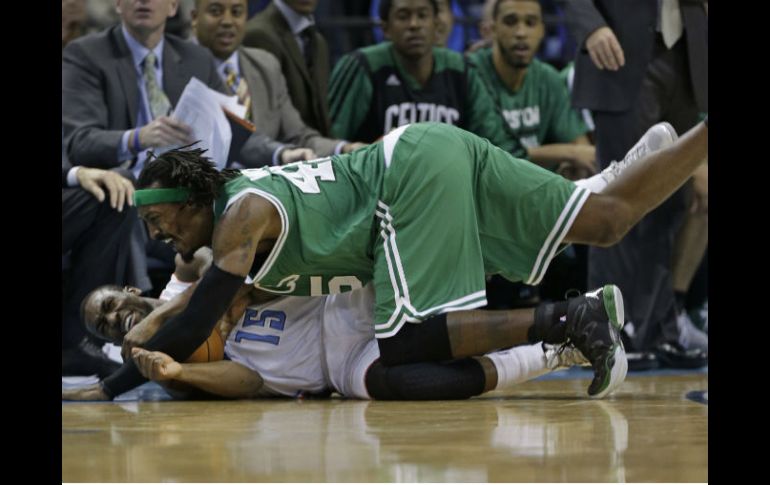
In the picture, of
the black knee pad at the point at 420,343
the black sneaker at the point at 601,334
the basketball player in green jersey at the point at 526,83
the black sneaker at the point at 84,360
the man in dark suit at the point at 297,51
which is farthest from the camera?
the basketball player in green jersey at the point at 526,83

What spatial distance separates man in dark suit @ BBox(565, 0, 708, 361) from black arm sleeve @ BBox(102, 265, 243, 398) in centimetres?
234

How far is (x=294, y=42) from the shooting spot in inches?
244

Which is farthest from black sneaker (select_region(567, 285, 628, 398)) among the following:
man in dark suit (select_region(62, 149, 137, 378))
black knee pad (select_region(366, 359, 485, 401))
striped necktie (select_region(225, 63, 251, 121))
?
striped necktie (select_region(225, 63, 251, 121))

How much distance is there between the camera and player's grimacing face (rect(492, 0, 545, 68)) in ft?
22.6

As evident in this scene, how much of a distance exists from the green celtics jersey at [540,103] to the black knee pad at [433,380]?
2707 millimetres

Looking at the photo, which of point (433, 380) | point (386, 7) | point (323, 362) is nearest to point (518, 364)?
point (433, 380)

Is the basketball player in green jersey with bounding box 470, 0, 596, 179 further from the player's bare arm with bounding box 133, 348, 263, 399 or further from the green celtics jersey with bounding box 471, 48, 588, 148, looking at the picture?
the player's bare arm with bounding box 133, 348, 263, 399

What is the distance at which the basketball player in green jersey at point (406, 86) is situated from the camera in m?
6.36

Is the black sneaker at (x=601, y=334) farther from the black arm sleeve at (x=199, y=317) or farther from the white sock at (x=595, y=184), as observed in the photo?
the black arm sleeve at (x=199, y=317)

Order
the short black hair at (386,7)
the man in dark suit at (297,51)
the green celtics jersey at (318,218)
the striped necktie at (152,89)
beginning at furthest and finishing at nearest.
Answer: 1. the short black hair at (386,7)
2. the man in dark suit at (297,51)
3. the striped necktie at (152,89)
4. the green celtics jersey at (318,218)

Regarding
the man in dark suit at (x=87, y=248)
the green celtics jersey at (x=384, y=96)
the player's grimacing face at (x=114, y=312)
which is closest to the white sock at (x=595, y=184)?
the player's grimacing face at (x=114, y=312)
